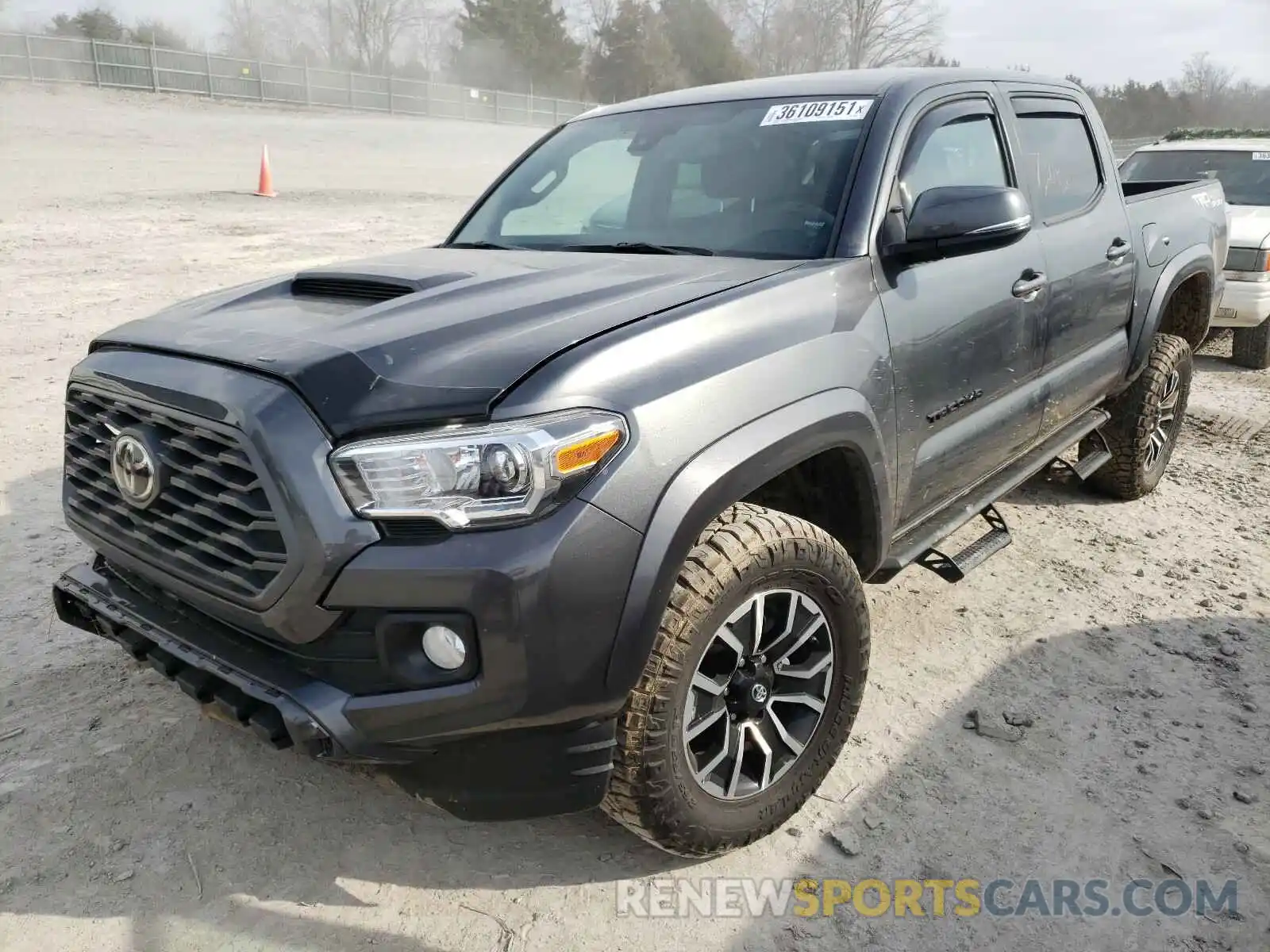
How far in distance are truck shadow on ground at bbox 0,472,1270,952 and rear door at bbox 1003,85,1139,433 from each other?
4.36ft

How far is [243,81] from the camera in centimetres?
3706

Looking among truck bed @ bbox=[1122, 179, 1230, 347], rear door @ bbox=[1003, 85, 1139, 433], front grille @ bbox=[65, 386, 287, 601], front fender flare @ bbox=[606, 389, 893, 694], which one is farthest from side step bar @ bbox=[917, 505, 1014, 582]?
front grille @ bbox=[65, 386, 287, 601]

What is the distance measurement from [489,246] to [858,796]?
2193 mm

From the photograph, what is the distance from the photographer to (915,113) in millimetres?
3031

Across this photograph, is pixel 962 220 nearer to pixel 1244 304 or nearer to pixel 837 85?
pixel 837 85

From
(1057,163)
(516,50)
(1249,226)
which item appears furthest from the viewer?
(516,50)

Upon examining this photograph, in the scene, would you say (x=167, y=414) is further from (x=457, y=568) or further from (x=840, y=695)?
(x=840, y=695)

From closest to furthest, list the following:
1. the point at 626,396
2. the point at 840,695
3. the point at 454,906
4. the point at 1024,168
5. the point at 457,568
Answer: the point at 457,568
the point at 626,396
the point at 454,906
the point at 840,695
the point at 1024,168

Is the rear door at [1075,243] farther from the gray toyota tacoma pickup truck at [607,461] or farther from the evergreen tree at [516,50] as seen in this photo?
the evergreen tree at [516,50]

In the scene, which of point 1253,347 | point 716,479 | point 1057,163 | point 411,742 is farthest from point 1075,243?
point 1253,347

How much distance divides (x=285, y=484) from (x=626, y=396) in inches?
27.5

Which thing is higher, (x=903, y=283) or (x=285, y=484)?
(x=903, y=283)

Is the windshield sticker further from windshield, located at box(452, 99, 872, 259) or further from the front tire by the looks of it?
the front tire

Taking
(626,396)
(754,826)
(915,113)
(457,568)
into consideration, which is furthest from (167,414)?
(915,113)
